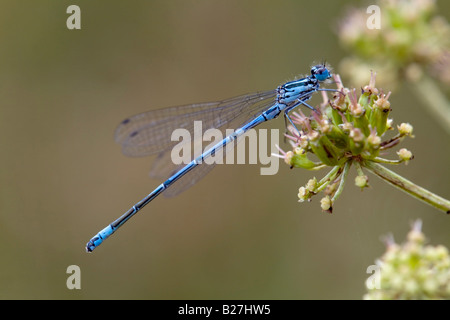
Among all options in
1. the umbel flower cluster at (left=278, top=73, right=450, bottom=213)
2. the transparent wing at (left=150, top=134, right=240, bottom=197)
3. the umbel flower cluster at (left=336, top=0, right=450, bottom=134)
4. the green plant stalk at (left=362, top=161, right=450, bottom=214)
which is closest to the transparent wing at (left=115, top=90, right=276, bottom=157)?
the transparent wing at (left=150, top=134, right=240, bottom=197)

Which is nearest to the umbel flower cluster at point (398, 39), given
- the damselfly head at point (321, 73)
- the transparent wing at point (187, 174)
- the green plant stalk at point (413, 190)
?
the damselfly head at point (321, 73)

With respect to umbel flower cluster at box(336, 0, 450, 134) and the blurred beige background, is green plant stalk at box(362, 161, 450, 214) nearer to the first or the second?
umbel flower cluster at box(336, 0, 450, 134)

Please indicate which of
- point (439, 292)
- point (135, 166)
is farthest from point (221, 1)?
point (439, 292)

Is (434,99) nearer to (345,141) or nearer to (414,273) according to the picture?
(345,141)

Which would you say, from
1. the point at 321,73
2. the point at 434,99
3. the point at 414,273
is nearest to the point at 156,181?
the point at 321,73

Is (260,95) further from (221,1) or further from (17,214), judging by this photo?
(17,214)

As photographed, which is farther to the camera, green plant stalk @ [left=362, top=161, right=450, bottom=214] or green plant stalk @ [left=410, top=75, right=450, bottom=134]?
green plant stalk @ [left=410, top=75, right=450, bottom=134]
